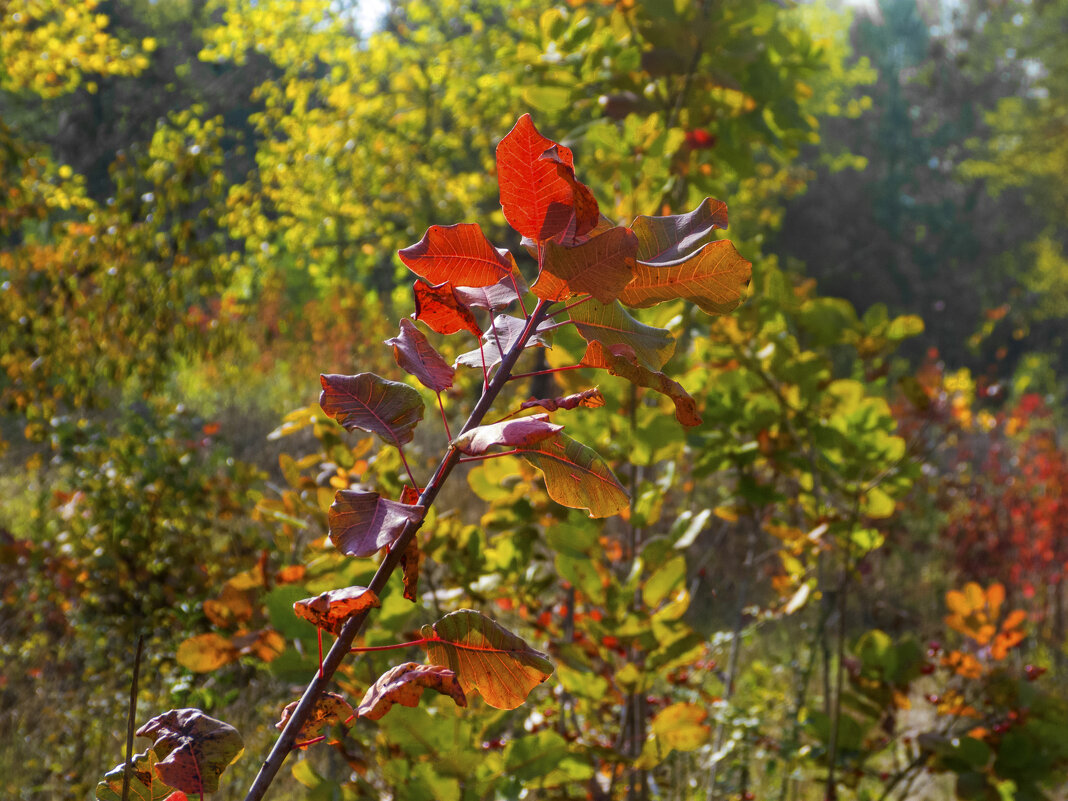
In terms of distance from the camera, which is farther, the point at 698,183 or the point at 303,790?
the point at 303,790

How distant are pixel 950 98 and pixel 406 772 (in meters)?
20.7

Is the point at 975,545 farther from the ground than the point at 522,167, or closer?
closer

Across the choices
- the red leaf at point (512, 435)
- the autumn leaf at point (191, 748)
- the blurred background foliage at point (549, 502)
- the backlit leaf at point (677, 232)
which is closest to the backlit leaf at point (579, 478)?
the red leaf at point (512, 435)

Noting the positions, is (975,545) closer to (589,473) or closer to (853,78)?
(589,473)

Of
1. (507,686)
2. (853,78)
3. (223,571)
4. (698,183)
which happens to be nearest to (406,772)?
(507,686)

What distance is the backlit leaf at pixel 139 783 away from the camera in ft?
1.88

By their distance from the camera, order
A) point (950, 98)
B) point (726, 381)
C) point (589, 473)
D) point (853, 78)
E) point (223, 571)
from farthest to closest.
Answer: point (950, 98), point (853, 78), point (223, 571), point (726, 381), point (589, 473)

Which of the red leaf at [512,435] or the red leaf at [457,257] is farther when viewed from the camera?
the red leaf at [457,257]

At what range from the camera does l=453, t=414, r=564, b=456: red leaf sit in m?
0.50

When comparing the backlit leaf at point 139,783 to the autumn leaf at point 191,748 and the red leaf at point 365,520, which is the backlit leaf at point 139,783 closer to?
the autumn leaf at point 191,748

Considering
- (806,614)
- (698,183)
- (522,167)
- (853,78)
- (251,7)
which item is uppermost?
(853,78)

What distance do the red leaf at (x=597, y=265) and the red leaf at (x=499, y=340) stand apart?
5cm

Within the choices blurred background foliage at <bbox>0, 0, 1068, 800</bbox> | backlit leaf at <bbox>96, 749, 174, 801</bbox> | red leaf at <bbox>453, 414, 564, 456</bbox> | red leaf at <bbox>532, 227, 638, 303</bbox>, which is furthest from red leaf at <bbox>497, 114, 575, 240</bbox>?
blurred background foliage at <bbox>0, 0, 1068, 800</bbox>

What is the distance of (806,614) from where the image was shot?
13.8ft
